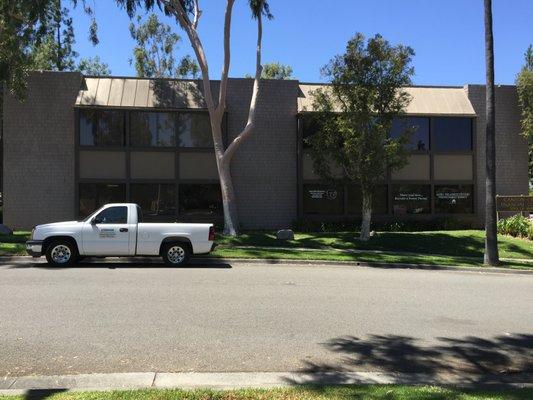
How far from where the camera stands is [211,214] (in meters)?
24.0

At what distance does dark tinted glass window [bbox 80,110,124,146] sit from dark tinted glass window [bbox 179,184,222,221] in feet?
11.4

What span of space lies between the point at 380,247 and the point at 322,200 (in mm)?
5335

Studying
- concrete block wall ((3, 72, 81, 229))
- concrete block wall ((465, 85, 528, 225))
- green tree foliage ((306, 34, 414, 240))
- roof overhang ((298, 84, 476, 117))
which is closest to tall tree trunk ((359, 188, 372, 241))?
green tree foliage ((306, 34, 414, 240))

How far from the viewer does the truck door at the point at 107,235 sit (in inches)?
554

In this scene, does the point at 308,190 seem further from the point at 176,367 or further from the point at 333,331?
the point at 176,367

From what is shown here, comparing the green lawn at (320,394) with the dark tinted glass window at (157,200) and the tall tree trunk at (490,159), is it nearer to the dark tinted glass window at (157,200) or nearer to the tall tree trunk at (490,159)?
the tall tree trunk at (490,159)

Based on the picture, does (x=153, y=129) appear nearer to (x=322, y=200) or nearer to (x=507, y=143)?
(x=322, y=200)

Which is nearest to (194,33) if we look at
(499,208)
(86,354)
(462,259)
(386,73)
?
(386,73)

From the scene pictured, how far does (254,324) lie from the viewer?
7.74 meters

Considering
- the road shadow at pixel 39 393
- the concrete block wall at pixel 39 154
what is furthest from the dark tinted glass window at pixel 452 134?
the road shadow at pixel 39 393

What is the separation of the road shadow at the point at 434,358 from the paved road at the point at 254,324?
0.08 feet

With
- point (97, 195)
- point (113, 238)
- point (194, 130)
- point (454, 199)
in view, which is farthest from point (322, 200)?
point (113, 238)

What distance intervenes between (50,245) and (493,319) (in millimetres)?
10645

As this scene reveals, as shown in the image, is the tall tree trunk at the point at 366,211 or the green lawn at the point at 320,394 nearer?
the green lawn at the point at 320,394
